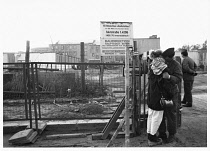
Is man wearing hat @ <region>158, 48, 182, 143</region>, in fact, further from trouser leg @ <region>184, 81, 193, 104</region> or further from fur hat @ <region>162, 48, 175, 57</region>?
trouser leg @ <region>184, 81, 193, 104</region>

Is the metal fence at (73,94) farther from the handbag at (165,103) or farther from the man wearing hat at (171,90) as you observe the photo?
the handbag at (165,103)

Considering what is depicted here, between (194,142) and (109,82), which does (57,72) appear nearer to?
(109,82)

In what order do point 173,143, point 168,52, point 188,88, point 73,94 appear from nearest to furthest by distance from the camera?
1. point 168,52
2. point 173,143
3. point 73,94
4. point 188,88

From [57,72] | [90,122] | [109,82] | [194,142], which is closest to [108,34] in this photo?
[109,82]

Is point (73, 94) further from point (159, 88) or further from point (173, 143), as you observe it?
point (173, 143)

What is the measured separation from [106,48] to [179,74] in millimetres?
2148

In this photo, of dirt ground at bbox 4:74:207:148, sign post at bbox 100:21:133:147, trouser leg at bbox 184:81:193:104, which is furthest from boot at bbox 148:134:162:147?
trouser leg at bbox 184:81:193:104

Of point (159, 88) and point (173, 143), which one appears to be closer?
point (159, 88)

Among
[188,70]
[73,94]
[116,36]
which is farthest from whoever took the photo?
[188,70]

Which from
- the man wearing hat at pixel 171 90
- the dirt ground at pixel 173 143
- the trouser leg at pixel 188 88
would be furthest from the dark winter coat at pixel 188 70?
the man wearing hat at pixel 171 90

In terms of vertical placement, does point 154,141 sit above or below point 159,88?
below

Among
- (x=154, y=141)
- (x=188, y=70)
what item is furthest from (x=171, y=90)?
(x=188, y=70)

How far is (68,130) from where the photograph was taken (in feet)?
15.6

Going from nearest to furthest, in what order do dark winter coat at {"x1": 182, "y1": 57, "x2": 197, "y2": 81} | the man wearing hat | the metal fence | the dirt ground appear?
the man wearing hat < the dirt ground < the metal fence < dark winter coat at {"x1": 182, "y1": 57, "x2": 197, "y2": 81}
